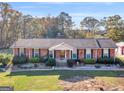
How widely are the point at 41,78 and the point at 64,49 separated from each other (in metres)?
3.87

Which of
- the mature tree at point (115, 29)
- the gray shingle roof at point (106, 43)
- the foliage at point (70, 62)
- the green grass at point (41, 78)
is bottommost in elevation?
the green grass at point (41, 78)

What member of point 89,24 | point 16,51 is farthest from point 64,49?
point 16,51

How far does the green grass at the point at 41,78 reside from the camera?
10.2 metres

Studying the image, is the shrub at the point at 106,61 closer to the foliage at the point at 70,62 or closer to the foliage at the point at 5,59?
the foliage at the point at 70,62

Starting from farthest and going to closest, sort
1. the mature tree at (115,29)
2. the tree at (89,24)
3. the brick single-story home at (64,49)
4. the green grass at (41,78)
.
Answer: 1. the mature tree at (115,29)
2. the brick single-story home at (64,49)
3. the tree at (89,24)
4. the green grass at (41,78)

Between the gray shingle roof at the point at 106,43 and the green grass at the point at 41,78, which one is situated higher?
the gray shingle roof at the point at 106,43

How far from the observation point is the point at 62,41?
15805 millimetres

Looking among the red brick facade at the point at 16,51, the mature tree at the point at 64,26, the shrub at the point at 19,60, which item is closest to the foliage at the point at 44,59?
the shrub at the point at 19,60

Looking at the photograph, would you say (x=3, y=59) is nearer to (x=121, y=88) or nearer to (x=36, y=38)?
(x=36, y=38)

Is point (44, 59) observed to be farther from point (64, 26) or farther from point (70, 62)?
point (64, 26)

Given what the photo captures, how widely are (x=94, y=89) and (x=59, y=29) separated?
7699 mm

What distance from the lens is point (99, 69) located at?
13.7 m

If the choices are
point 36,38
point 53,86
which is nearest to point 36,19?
point 36,38

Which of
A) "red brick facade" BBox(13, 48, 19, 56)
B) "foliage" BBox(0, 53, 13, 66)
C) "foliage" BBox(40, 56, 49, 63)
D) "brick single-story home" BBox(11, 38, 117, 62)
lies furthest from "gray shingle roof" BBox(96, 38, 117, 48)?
"foliage" BBox(0, 53, 13, 66)
